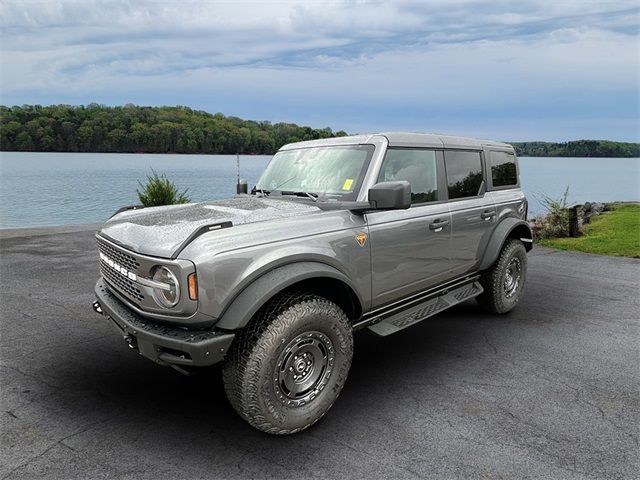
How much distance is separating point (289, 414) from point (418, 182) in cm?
237

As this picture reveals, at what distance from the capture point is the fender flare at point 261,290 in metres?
2.75

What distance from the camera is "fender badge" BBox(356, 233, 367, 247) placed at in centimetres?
346

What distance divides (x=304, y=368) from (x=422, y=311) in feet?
4.93

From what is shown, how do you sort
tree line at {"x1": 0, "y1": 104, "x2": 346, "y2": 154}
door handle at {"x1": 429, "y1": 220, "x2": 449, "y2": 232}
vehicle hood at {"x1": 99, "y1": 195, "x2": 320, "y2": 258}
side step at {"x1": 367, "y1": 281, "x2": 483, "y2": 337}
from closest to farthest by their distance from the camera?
vehicle hood at {"x1": 99, "y1": 195, "x2": 320, "y2": 258} < side step at {"x1": 367, "y1": 281, "x2": 483, "y2": 337} < door handle at {"x1": 429, "y1": 220, "x2": 449, "y2": 232} < tree line at {"x1": 0, "y1": 104, "x2": 346, "y2": 154}

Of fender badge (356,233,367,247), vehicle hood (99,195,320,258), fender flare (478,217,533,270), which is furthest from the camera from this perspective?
fender flare (478,217,533,270)

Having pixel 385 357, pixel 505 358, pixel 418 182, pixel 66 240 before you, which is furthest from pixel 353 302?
pixel 66 240

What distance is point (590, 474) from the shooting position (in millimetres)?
2645

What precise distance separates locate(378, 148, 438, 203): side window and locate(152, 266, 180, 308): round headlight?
6.14 ft

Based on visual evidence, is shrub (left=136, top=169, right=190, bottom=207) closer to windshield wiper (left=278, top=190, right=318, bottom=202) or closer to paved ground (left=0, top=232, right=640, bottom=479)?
paved ground (left=0, top=232, right=640, bottom=479)

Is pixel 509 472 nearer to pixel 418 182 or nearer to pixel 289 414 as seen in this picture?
pixel 289 414

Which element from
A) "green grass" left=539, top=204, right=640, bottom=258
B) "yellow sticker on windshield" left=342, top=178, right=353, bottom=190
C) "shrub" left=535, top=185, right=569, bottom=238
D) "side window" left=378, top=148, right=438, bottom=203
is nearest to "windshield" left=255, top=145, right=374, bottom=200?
"yellow sticker on windshield" left=342, top=178, right=353, bottom=190

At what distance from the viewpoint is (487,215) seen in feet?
16.6

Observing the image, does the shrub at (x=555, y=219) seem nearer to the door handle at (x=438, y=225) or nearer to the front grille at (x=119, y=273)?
the door handle at (x=438, y=225)

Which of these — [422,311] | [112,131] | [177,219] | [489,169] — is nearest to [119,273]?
[177,219]
